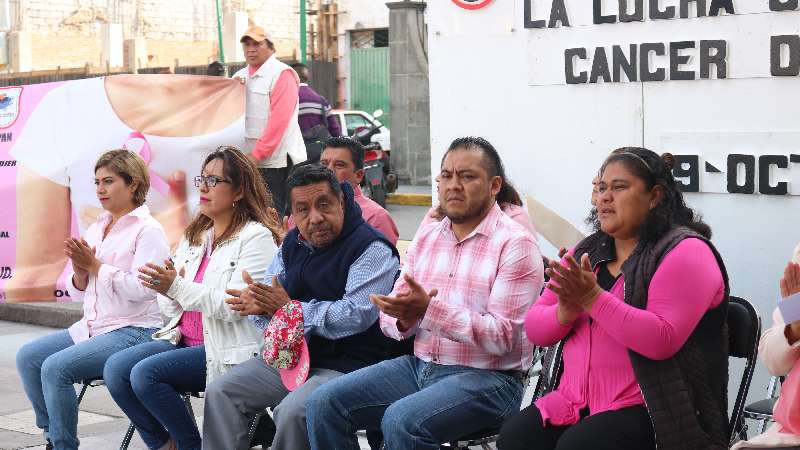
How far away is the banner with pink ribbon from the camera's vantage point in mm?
7500

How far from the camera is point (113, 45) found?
3362 centimetres

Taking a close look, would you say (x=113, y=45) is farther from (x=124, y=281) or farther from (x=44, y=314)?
(x=124, y=281)

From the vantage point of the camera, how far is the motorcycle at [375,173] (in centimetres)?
1744

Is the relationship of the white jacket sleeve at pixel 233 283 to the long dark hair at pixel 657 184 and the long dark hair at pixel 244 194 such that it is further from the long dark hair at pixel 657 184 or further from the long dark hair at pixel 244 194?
the long dark hair at pixel 657 184

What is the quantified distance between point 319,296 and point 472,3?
1.84m

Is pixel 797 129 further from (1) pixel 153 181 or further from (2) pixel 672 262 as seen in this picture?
(1) pixel 153 181

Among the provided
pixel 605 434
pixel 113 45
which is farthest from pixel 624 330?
pixel 113 45

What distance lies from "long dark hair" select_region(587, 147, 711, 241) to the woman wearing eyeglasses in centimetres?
173

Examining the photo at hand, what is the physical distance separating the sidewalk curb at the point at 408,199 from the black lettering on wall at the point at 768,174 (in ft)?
50.2

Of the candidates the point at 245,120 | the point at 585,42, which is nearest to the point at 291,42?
the point at 245,120

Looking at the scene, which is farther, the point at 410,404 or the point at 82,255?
the point at 82,255

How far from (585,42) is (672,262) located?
6.45ft

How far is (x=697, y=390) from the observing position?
386 centimetres

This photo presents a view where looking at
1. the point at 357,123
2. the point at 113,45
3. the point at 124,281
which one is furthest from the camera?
the point at 113,45
